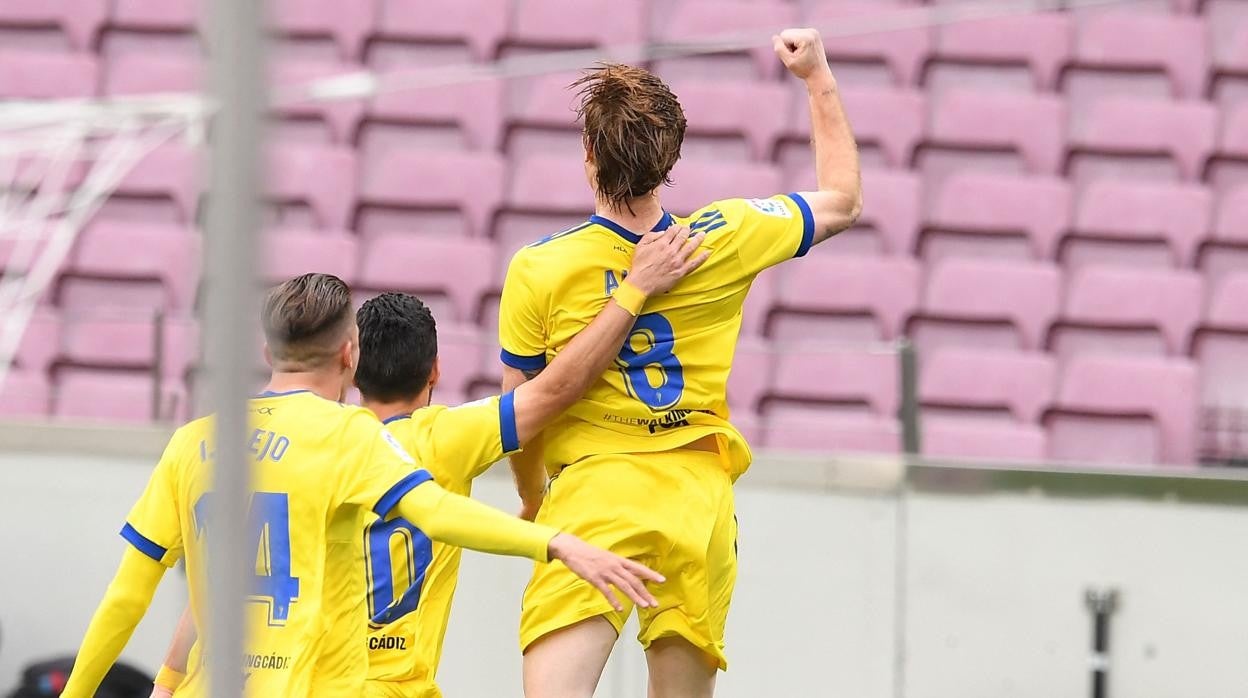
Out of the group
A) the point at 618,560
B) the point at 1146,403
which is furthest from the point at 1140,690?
the point at 618,560

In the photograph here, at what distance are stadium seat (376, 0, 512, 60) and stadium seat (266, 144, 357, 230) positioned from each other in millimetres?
773

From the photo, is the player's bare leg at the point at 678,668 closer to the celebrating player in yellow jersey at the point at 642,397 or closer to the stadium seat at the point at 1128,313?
the celebrating player in yellow jersey at the point at 642,397

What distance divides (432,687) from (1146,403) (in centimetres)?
372

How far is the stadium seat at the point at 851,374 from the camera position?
5105 mm

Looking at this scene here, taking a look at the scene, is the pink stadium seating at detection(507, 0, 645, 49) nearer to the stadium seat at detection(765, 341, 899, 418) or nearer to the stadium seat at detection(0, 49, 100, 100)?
the stadium seat at detection(0, 49, 100, 100)

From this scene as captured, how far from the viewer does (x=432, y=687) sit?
3.04 metres

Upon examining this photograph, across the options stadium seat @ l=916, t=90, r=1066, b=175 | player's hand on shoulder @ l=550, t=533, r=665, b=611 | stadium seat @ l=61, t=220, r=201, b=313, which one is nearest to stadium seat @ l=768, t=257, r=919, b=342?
stadium seat @ l=916, t=90, r=1066, b=175

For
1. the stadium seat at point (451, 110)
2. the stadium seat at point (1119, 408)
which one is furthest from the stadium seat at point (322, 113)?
the stadium seat at point (1119, 408)

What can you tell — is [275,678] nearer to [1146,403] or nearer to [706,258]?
[706,258]

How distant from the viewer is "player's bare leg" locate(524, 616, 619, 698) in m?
2.88

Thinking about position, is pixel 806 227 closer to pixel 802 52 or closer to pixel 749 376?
pixel 802 52

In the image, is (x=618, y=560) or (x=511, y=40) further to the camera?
(x=511, y=40)

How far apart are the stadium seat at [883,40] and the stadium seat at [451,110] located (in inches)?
57.9

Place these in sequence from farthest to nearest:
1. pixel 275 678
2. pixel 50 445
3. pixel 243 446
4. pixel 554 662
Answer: pixel 50 445
pixel 554 662
pixel 275 678
pixel 243 446
